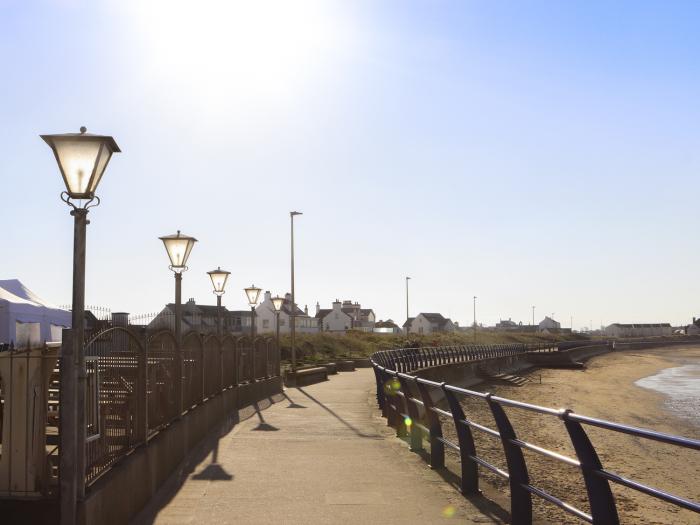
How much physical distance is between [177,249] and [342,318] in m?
124

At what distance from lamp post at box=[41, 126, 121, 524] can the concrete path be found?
69.8 inches

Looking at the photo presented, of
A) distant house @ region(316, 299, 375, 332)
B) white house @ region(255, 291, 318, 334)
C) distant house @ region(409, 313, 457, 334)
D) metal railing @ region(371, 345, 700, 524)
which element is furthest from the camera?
distant house @ region(409, 313, 457, 334)

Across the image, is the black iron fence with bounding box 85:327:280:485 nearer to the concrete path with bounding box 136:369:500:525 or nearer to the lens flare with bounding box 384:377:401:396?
the concrete path with bounding box 136:369:500:525

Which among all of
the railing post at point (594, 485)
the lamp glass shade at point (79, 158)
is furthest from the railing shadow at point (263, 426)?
the railing post at point (594, 485)

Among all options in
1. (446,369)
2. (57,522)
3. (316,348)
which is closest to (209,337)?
(57,522)

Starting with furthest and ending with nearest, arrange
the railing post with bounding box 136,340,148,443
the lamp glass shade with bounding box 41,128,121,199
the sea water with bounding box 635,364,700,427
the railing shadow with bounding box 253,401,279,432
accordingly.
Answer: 1. the sea water with bounding box 635,364,700,427
2. the railing shadow with bounding box 253,401,279,432
3. the railing post with bounding box 136,340,148,443
4. the lamp glass shade with bounding box 41,128,121,199

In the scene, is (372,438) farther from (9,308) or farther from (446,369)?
(446,369)

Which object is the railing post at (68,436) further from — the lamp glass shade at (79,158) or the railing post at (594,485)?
the railing post at (594,485)

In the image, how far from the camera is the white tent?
856 inches

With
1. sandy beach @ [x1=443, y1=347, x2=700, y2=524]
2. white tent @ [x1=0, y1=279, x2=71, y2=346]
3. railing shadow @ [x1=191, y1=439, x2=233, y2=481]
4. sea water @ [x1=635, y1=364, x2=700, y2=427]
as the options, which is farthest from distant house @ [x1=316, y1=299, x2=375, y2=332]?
railing shadow @ [x1=191, y1=439, x2=233, y2=481]

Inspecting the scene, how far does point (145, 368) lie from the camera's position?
8281 millimetres

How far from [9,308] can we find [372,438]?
13184mm

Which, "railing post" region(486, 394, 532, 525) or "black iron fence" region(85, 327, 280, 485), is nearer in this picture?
"black iron fence" region(85, 327, 280, 485)

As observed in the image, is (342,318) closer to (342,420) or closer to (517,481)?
(342,420)
